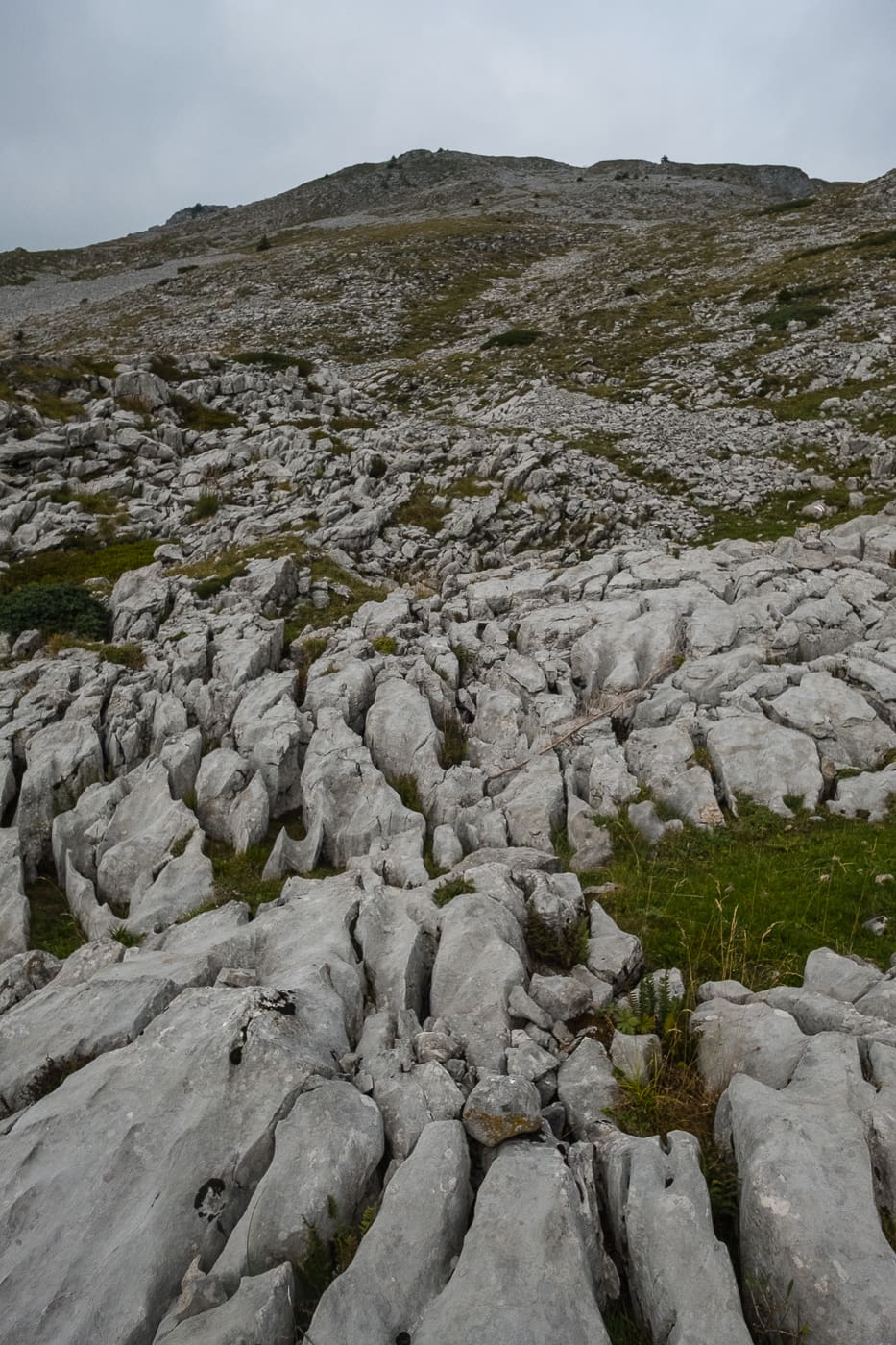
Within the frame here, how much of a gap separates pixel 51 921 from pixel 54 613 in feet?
46.4

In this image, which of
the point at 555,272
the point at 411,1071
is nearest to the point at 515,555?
the point at 411,1071

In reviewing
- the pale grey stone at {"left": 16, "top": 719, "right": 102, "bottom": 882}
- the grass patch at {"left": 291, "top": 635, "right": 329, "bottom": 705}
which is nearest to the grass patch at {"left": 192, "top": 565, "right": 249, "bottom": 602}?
the grass patch at {"left": 291, "top": 635, "right": 329, "bottom": 705}

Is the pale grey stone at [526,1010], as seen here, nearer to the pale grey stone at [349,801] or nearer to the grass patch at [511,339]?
the pale grey stone at [349,801]

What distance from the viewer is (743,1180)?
5.75 meters

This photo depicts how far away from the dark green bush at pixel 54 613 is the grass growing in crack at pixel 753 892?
2008 centimetres

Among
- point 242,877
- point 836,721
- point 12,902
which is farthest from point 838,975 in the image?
point 12,902

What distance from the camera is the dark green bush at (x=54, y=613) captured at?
23.4 m

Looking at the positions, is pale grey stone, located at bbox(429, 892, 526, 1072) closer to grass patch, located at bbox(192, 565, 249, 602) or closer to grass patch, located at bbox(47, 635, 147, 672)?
grass patch, located at bbox(47, 635, 147, 672)

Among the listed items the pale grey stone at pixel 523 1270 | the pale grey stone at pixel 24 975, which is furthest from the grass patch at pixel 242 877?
the pale grey stone at pixel 523 1270

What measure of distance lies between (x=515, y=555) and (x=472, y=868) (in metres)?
19.9

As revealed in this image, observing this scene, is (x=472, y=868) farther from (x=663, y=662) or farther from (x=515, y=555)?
(x=515, y=555)

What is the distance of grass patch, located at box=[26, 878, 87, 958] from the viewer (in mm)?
12843

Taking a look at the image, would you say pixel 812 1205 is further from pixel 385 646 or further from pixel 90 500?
pixel 90 500

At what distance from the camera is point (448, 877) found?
11.5m
